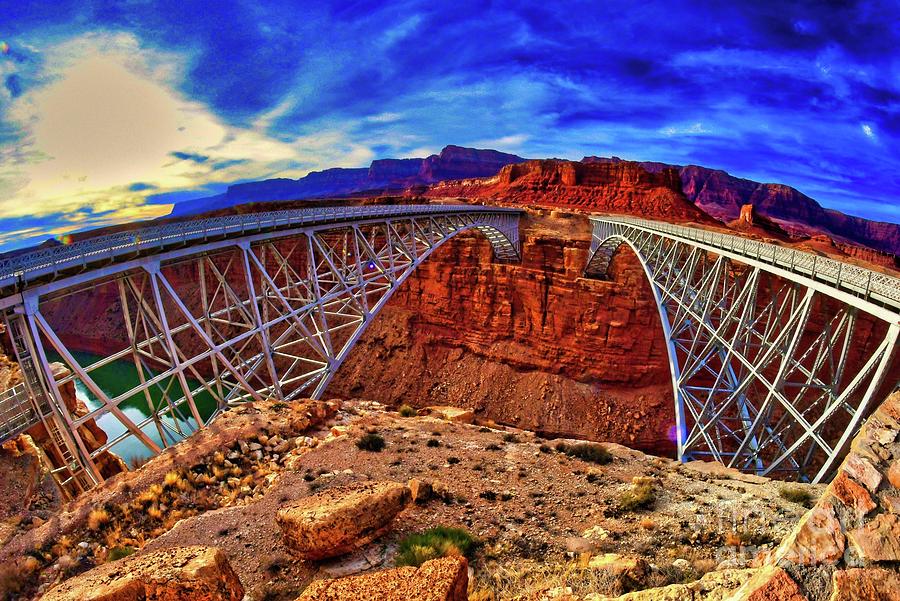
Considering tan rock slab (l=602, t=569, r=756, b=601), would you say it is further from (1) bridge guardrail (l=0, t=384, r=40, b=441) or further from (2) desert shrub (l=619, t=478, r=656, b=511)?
(1) bridge guardrail (l=0, t=384, r=40, b=441)

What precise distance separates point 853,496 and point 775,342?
786 cm

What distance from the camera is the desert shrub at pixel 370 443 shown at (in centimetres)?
1120

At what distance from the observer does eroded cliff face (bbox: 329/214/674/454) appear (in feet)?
103

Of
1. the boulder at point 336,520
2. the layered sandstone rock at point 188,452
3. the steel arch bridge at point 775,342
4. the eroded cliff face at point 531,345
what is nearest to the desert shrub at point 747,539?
the steel arch bridge at point 775,342

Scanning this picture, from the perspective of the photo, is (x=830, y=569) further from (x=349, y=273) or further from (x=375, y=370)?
(x=375, y=370)

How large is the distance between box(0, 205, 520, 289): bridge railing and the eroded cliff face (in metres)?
20.6

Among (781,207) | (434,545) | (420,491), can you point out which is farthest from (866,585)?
(781,207)

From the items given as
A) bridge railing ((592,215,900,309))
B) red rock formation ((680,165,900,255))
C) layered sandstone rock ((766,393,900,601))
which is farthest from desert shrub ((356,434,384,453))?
red rock formation ((680,165,900,255))

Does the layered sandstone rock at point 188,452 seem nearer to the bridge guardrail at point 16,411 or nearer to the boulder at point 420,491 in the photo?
the bridge guardrail at point 16,411

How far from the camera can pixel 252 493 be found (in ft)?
29.3

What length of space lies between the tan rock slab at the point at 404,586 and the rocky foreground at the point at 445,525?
2 centimetres

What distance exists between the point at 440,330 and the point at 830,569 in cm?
3539

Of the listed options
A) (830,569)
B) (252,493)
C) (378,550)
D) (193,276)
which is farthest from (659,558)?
(193,276)

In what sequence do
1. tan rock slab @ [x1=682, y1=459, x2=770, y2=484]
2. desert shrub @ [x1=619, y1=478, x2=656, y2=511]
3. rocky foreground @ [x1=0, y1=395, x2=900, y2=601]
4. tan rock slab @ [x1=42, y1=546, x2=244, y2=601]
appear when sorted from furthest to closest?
tan rock slab @ [x1=682, y1=459, x2=770, y2=484], desert shrub @ [x1=619, y1=478, x2=656, y2=511], tan rock slab @ [x1=42, y1=546, x2=244, y2=601], rocky foreground @ [x1=0, y1=395, x2=900, y2=601]
